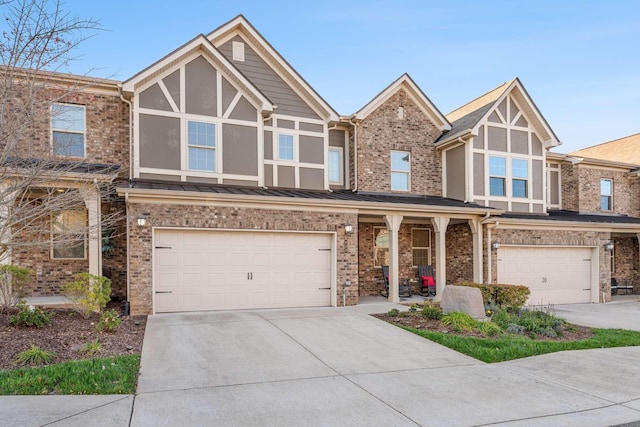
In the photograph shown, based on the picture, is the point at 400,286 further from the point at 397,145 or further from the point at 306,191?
the point at 397,145

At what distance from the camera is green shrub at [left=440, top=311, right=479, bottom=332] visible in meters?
8.88

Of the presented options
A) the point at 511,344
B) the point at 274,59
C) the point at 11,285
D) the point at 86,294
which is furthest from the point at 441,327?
the point at 274,59

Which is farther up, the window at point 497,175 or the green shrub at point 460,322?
the window at point 497,175

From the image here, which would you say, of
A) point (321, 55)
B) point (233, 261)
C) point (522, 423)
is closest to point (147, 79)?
point (233, 261)

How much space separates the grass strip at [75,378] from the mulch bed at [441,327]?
575cm

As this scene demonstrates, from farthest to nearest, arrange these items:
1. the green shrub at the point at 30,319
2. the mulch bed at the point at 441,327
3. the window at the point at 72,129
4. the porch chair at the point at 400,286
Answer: the porch chair at the point at 400,286 < the window at the point at 72,129 < the mulch bed at the point at 441,327 < the green shrub at the point at 30,319

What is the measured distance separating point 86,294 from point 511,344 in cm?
847

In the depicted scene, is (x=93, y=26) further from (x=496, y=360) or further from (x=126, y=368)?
(x=496, y=360)

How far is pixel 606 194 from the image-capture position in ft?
63.4

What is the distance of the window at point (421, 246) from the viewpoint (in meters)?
15.7

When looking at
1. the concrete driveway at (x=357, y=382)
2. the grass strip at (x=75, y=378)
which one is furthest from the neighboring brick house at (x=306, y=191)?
the grass strip at (x=75, y=378)

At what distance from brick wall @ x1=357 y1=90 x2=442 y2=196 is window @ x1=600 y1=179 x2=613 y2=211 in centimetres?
878

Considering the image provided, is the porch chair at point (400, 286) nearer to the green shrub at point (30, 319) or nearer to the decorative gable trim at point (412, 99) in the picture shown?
the decorative gable trim at point (412, 99)

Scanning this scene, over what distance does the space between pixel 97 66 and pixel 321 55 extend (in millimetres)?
10486
